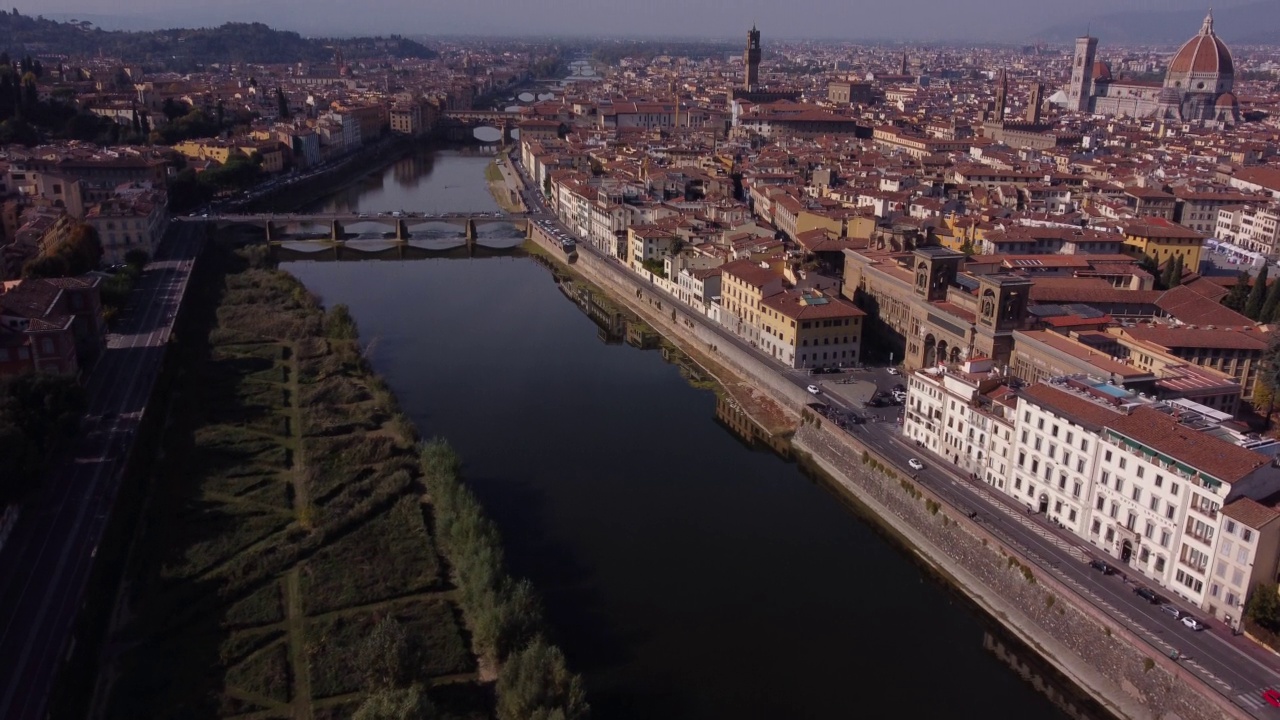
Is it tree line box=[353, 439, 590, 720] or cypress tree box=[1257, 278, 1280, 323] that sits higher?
cypress tree box=[1257, 278, 1280, 323]

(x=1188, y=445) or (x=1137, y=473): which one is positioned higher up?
(x=1188, y=445)

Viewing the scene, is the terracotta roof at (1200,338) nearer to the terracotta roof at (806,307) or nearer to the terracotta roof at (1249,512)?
the terracotta roof at (806,307)

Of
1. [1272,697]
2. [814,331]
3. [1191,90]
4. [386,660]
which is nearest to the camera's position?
[1272,697]

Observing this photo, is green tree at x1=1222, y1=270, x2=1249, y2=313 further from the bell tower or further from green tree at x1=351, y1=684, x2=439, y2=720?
green tree at x1=351, y1=684, x2=439, y2=720

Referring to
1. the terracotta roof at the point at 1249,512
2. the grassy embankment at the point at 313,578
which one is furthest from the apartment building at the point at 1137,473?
the grassy embankment at the point at 313,578

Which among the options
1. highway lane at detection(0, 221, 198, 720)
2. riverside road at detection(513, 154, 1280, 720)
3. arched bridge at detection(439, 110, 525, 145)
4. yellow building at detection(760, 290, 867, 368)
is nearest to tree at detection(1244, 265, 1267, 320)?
yellow building at detection(760, 290, 867, 368)

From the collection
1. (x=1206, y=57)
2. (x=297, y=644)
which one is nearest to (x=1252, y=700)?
(x=297, y=644)

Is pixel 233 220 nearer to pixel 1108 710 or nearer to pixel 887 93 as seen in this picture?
pixel 1108 710

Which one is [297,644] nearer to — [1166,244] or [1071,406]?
[1071,406]
